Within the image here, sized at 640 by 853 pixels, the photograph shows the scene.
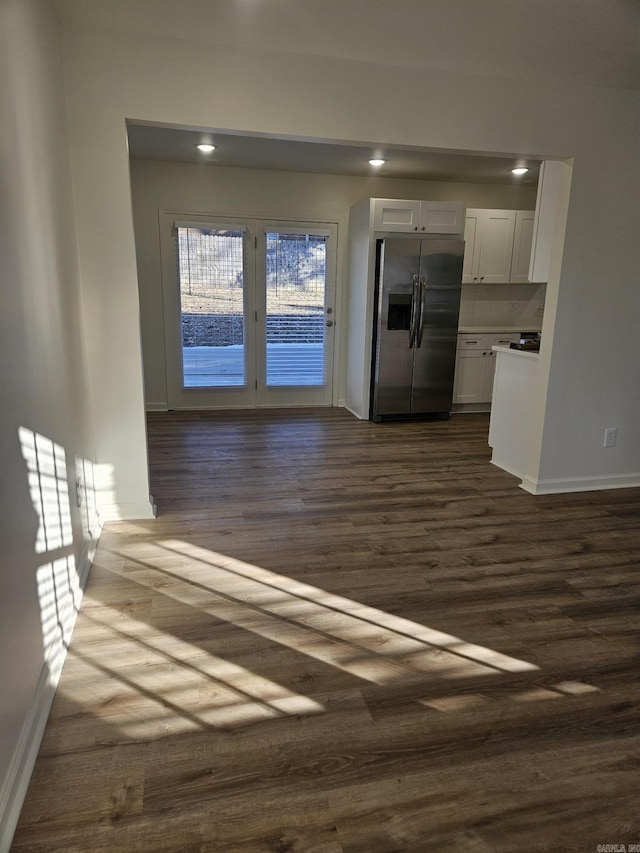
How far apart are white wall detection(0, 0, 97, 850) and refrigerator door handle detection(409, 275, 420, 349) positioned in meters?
3.53

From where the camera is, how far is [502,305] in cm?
652

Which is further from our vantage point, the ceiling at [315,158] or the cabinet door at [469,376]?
the cabinet door at [469,376]

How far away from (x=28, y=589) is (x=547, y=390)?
3271 millimetres

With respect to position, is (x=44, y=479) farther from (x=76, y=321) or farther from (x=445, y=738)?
(x=445, y=738)

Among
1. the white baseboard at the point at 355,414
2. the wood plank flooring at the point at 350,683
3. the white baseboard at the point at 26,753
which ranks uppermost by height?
the white baseboard at the point at 355,414

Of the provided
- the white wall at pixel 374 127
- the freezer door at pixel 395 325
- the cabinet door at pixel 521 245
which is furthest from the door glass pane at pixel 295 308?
the white wall at pixel 374 127

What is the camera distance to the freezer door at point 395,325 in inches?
212

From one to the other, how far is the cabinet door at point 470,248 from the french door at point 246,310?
1.43 meters

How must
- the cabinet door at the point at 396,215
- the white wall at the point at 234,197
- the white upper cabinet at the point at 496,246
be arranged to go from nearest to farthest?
1. the cabinet door at the point at 396,215
2. the white wall at the point at 234,197
3. the white upper cabinet at the point at 496,246

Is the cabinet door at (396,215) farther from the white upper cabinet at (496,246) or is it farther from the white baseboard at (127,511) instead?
the white baseboard at (127,511)

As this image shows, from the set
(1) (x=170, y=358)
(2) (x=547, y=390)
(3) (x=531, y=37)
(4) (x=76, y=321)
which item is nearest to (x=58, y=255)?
(4) (x=76, y=321)

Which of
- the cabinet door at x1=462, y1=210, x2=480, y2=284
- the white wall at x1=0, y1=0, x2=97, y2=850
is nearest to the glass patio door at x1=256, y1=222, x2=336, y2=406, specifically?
the cabinet door at x1=462, y1=210, x2=480, y2=284

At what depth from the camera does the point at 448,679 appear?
200cm

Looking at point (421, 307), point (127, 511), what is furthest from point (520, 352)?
point (127, 511)
